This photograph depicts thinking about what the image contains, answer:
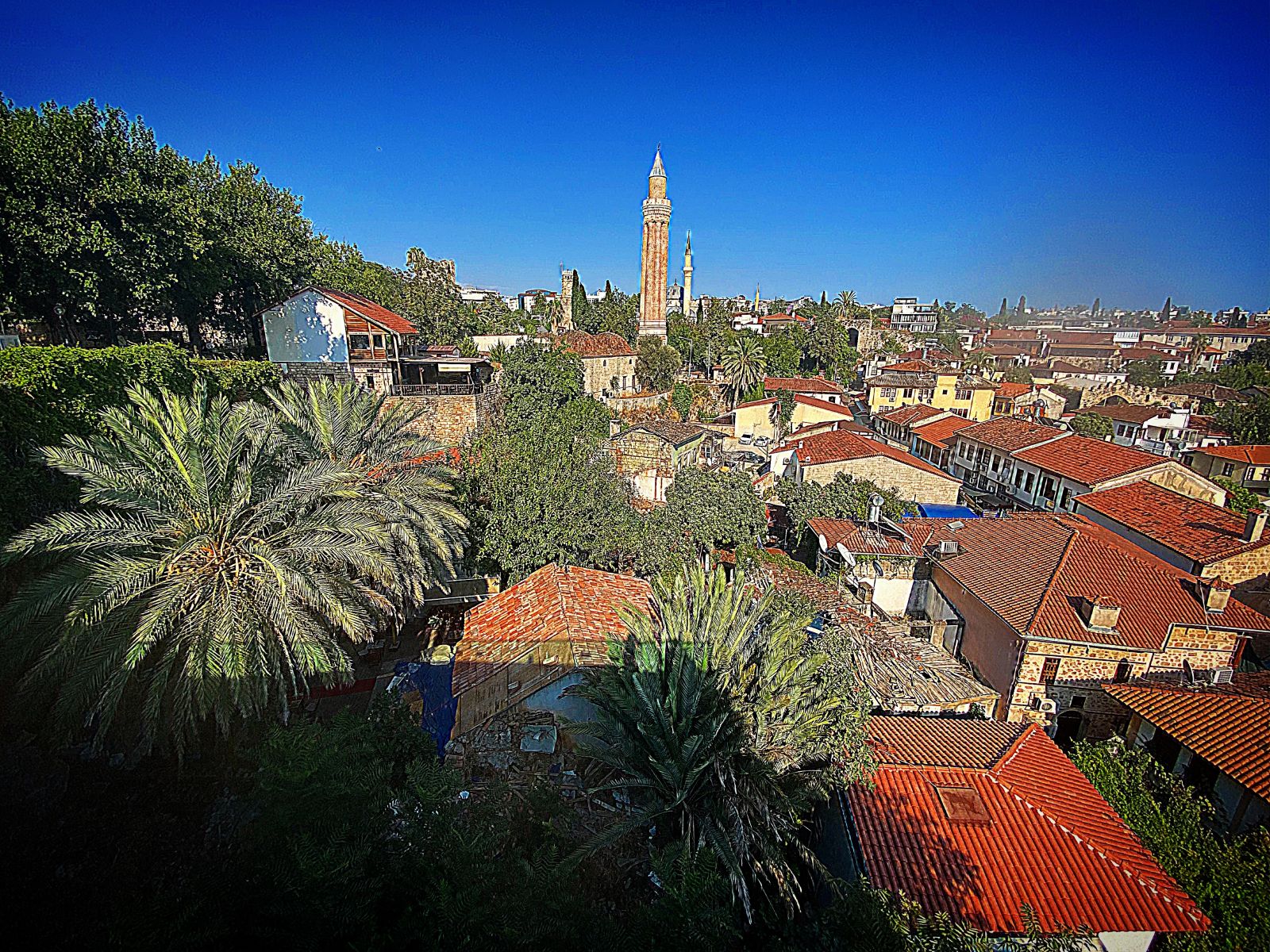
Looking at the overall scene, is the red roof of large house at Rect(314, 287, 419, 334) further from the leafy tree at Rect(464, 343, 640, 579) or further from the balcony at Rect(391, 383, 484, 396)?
the leafy tree at Rect(464, 343, 640, 579)

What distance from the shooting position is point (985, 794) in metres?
8.98

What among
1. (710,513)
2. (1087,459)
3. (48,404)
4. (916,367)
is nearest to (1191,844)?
(710,513)

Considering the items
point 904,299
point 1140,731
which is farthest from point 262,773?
point 904,299

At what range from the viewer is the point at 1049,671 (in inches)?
509

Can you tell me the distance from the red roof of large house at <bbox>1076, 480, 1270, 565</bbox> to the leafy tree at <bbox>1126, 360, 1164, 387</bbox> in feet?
187

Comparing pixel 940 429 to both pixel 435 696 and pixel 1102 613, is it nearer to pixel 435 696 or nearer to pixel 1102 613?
pixel 1102 613

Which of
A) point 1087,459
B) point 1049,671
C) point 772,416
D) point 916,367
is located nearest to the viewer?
point 1049,671

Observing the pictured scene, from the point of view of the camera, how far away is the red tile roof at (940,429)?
39.6 m

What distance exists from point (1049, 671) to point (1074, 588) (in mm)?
2358

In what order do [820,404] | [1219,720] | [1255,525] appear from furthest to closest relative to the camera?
[820,404], [1255,525], [1219,720]

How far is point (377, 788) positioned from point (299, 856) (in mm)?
1890

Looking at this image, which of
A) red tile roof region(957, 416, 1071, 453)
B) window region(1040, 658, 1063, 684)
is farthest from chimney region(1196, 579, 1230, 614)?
red tile roof region(957, 416, 1071, 453)

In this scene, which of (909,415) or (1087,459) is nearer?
(1087,459)

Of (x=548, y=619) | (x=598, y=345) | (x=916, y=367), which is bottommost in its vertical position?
(x=548, y=619)
